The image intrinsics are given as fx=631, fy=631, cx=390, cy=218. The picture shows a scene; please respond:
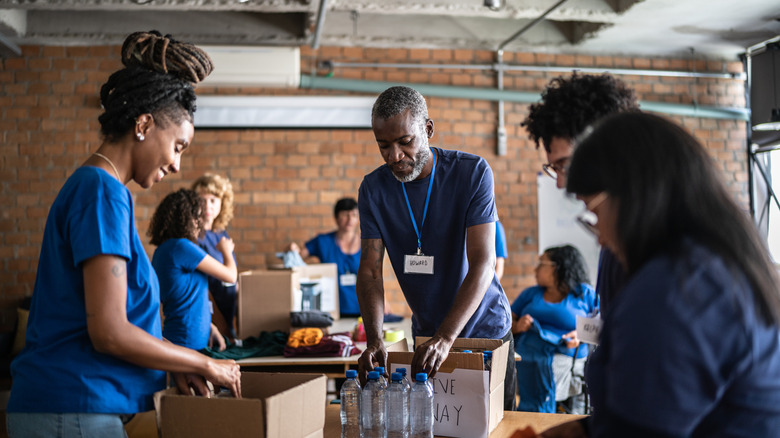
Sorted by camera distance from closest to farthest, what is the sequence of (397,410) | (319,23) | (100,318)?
(100,318) < (397,410) < (319,23)

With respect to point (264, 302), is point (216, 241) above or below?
above

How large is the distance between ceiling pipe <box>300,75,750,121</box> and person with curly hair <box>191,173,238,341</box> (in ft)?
5.60

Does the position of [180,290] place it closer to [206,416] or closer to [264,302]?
[264,302]

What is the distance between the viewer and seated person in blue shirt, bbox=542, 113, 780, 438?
0.84m

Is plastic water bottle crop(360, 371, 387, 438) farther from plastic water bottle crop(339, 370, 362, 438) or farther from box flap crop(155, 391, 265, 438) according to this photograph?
box flap crop(155, 391, 265, 438)

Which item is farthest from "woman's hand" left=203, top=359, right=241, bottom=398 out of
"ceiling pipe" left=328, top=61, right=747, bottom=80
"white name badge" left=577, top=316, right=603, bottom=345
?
"ceiling pipe" left=328, top=61, right=747, bottom=80

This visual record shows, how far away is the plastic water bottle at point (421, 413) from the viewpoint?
1.61m

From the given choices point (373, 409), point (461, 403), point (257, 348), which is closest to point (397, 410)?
point (373, 409)

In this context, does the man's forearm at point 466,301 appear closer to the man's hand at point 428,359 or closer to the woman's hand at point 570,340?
the man's hand at point 428,359

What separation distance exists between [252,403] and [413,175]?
1.03m

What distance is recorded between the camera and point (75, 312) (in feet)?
4.10

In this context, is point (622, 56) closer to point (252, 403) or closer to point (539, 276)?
point (539, 276)

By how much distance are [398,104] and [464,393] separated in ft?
2.94

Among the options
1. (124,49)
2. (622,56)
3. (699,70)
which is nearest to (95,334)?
(124,49)
